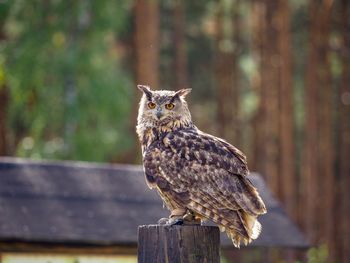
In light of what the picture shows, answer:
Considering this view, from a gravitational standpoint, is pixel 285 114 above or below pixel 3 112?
below

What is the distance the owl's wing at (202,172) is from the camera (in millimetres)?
6211

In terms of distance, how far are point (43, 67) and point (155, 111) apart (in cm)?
1686

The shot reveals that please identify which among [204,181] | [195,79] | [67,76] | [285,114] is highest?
[67,76]

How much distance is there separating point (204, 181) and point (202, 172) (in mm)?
68

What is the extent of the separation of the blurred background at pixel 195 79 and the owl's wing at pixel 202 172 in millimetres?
10241

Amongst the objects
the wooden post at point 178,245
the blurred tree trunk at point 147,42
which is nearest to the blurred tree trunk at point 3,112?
the blurred tree trunk at point 147,42

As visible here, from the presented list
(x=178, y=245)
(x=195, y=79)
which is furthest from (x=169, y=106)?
(x=195, y=79)

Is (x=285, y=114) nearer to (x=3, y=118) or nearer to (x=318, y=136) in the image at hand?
(x=318, y=136)

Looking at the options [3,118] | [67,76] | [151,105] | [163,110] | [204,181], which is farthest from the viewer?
[3,118]

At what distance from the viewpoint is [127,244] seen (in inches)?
435

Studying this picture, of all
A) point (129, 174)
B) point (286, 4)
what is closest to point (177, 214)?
point (129, 174)

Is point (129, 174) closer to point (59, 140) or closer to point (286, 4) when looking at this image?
point (59, 140)

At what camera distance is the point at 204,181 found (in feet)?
21.0

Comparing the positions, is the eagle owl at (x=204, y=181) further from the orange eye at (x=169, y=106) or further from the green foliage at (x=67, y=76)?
the green foliage at (x=67, y=76)
